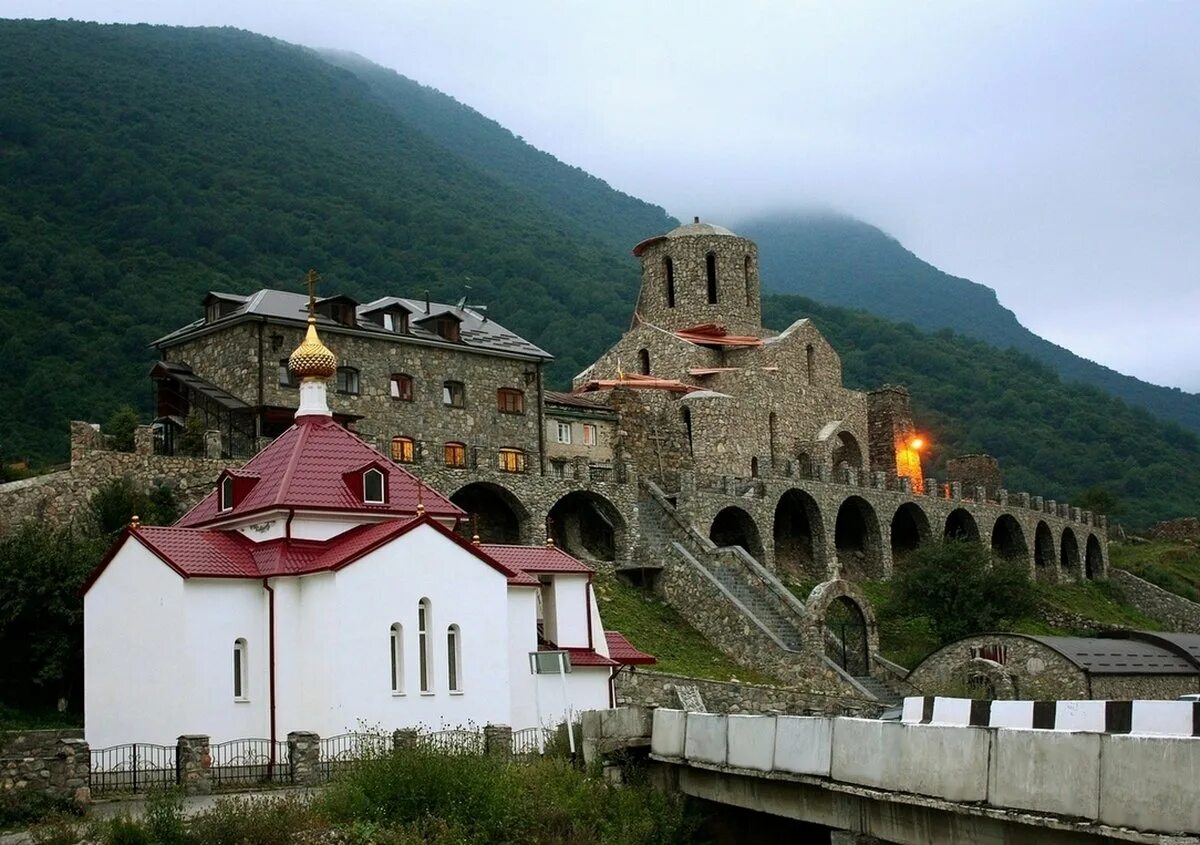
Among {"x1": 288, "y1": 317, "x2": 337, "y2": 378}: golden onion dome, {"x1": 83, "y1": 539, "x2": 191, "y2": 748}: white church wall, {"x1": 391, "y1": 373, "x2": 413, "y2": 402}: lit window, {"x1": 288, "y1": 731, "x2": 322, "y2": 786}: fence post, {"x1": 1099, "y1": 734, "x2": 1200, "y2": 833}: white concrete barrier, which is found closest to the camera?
{"x1": 1099, "y1": 734, "x2": 1200, "y2": 833}: white concrete barrier

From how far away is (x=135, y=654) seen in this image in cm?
3058

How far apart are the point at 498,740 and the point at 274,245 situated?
6133 cm

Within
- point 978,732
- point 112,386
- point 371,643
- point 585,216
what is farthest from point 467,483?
point 585,216

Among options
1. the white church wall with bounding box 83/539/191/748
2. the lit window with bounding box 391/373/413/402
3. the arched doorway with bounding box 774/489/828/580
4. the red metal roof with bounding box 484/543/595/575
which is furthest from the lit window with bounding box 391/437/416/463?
the white church wall with bounding box 83/539/191/748

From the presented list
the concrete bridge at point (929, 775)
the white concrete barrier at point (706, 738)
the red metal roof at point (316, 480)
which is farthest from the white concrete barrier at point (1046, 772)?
the red metal roof at point (316, 480)

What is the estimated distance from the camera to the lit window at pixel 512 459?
5197 cm

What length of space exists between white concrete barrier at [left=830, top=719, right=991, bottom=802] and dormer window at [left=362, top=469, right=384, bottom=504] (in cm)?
1374

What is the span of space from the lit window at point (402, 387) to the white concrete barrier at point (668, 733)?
954 inches

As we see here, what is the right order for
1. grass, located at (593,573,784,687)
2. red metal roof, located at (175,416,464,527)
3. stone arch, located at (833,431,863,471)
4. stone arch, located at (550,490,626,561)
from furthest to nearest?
stone arch, located at (833,431,863,471), stone arch, located at (550,490,626,561), grass, located at (593,573,784,687), red metal roof, located at (175,416,464,527)

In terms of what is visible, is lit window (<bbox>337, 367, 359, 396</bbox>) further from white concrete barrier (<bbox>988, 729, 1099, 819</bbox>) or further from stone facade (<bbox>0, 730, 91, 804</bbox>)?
white concrete barrier (<bbox>988, 729, 1099, 819</bbox>)

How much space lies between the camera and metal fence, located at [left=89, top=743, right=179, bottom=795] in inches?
1014

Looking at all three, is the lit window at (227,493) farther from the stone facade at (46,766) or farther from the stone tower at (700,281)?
the stone tower at (700,281)

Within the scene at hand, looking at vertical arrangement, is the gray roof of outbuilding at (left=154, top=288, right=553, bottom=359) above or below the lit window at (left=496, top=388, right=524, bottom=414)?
above

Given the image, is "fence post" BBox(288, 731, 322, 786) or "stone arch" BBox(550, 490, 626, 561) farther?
"stone arch" BBox(550, 490, 626, 561)
